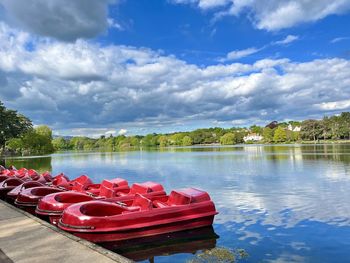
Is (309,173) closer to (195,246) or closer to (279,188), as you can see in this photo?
(279,188)

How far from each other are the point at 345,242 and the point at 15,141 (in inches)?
4001

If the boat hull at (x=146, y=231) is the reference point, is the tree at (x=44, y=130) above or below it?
above

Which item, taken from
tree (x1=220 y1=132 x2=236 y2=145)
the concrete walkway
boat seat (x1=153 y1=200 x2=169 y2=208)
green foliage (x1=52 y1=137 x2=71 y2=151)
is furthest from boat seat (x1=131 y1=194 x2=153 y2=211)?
green foliage (x1=52 y1=137 x2=71 y2=151)

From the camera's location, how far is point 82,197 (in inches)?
504

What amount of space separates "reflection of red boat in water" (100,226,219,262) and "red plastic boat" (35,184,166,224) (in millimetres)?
2534

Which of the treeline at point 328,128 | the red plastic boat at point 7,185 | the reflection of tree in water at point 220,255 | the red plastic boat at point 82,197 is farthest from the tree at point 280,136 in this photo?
the reflection of tree in water at point 220,255

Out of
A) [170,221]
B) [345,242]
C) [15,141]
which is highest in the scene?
→ [15,141]

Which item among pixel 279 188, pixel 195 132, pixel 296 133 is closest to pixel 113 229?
pixel 279 188

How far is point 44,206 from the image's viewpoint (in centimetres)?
1170

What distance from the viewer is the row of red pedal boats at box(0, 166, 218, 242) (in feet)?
32.1

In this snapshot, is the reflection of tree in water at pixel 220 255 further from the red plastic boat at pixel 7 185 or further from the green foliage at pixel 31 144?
the green foliage at pixel 31 144

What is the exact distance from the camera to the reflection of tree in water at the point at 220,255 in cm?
906

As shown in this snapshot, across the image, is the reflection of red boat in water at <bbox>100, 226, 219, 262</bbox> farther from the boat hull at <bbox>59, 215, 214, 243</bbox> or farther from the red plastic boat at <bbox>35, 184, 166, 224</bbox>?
the red plastic boat at <bbox>35, 184, 166, 224</bbox>

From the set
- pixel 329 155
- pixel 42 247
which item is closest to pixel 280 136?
pixel 329 155
